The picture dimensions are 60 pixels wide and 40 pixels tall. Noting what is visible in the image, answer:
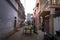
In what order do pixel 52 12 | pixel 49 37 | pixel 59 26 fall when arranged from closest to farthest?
pixel 49 37
pixel 59 26
pixel 52 12

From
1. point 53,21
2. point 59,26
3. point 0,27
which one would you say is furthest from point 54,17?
point 0,27

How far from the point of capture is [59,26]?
14648 mm

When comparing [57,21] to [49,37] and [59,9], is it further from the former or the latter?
[49,37]

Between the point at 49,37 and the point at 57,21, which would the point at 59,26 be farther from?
the point at 49,37

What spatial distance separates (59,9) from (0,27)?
7869 millimetres

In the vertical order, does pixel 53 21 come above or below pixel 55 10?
below

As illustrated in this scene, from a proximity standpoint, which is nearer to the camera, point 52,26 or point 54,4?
point 54,4

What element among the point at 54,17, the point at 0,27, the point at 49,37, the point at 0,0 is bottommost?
the point at 49,37

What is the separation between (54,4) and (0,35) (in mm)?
6836

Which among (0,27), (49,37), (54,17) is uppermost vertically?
(54,17)

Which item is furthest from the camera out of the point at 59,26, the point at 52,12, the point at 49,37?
the point at 52,12

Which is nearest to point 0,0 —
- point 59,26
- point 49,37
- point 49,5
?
point 49,37

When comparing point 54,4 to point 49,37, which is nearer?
point 49,37

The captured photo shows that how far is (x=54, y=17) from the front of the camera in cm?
1584
